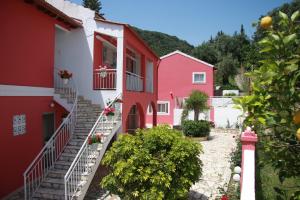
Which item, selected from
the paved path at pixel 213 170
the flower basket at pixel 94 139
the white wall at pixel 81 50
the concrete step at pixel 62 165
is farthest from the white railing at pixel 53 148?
the paved path at pixel 213 170

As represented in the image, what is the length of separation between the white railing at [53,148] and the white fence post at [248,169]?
615cm

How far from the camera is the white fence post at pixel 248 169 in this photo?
4.76 metres

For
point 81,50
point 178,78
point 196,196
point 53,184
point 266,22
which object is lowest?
point 196,196

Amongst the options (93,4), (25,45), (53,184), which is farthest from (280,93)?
(93,4)

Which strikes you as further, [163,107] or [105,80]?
[163,107]

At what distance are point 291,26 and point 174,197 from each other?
19.4 feet

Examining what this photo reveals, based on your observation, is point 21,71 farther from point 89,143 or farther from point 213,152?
point 213,152

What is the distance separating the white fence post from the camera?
4761 mm

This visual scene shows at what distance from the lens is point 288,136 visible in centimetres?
249

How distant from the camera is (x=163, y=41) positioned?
7538 centimetres

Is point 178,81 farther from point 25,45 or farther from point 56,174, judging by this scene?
point 56,174

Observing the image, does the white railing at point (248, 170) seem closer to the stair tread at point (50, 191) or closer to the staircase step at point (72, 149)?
the stair tread at point (50, 191)

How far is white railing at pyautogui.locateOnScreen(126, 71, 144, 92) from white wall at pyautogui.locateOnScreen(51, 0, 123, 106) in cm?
197

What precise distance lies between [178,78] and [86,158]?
2394cm
